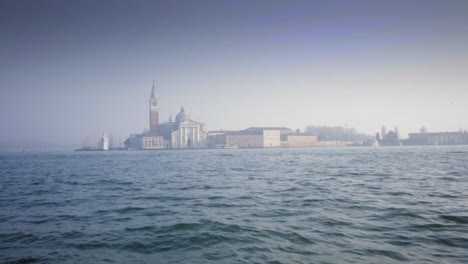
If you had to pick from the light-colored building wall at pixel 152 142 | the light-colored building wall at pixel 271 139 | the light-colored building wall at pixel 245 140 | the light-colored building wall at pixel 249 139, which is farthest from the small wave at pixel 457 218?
the light-colored building wall at pixel 152 142

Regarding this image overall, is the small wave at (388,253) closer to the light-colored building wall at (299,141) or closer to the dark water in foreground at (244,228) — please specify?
the dark water in foreground at (244,228)

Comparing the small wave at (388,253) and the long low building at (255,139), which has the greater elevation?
the long low building at (255,139)

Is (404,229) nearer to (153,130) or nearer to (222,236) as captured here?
(222,236)

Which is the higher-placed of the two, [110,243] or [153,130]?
[153,130]

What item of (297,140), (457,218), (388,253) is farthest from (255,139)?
(388,253)

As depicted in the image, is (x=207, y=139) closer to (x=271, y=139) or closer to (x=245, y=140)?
(x=245, y=140)

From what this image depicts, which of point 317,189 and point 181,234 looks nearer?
point 181,234

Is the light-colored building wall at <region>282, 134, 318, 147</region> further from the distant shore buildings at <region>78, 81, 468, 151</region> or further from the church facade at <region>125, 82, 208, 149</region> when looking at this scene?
the church facade at <region>125, 82, 208, 149</region>

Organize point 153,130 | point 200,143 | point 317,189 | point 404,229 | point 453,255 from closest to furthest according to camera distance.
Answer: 1. point 453,255
2. point 404,229
3. point 317,189
4. point 200,143
5. point 153,130

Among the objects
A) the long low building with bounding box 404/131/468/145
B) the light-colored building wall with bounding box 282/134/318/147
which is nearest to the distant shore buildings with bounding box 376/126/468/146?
the long low building with bounding box 404/131/468/145

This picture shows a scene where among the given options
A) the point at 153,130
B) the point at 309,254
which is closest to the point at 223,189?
the point at 309,254

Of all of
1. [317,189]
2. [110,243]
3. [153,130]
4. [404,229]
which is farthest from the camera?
[153,130]

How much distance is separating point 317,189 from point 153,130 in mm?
189631

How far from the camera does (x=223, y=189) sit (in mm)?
14617
